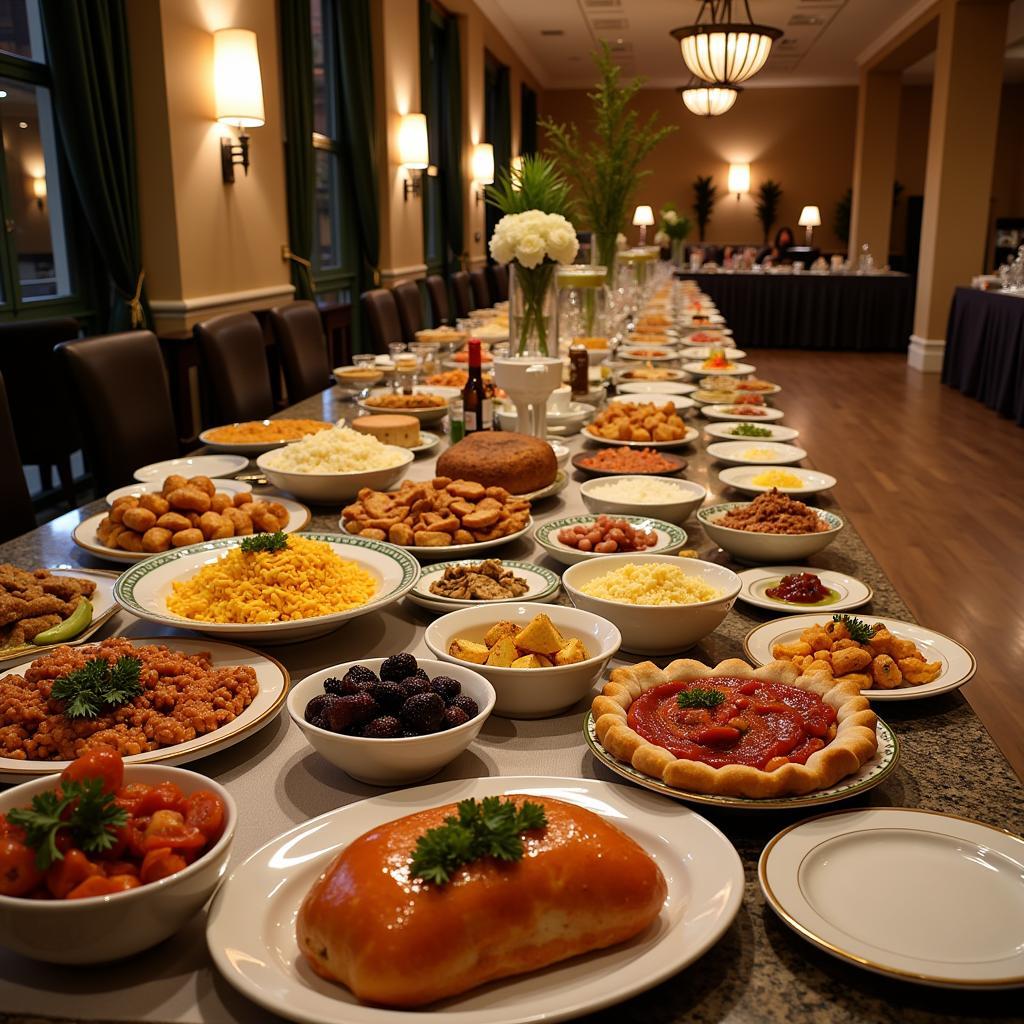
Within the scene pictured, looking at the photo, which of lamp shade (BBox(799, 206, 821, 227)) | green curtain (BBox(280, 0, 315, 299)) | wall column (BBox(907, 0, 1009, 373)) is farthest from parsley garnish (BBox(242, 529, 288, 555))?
lamp shade (BBox(799, 206, 821, 227))

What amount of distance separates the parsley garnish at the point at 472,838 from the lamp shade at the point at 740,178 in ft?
47.2

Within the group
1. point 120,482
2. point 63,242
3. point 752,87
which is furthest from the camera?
point 752,87

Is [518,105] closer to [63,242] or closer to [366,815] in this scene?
[63,242]

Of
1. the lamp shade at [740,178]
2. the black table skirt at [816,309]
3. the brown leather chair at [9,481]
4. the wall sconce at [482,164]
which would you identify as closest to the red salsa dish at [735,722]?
the brown leather chair at [9,481]

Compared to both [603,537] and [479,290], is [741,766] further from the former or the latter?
[479,290]

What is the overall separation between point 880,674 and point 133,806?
0.71m

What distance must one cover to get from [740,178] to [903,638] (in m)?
13.9

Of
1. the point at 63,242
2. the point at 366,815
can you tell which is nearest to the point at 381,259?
the point at 63,242

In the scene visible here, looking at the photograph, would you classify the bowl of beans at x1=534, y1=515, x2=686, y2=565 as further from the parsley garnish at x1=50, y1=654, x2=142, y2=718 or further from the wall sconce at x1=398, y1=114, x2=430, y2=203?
the wall sconce at x1=398, y1=114, x2=430, y2=203

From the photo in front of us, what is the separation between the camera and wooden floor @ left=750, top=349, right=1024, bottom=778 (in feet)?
9.94

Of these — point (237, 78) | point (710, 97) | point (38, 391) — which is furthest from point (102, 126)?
point (710, 97)

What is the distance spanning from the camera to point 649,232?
1510cm

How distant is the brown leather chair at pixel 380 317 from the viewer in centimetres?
440

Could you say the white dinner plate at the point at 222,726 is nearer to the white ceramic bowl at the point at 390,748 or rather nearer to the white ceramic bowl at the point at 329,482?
the white ceramic bowl at the point at 390,748
